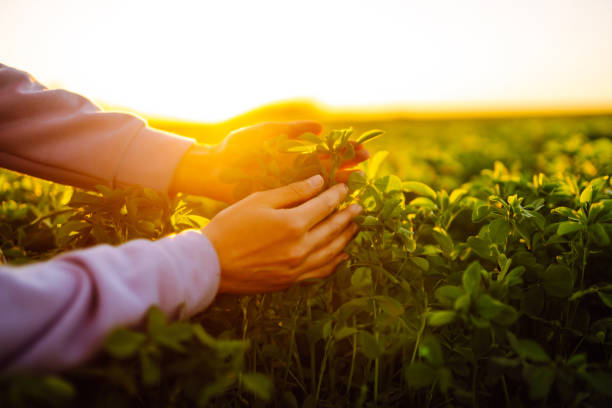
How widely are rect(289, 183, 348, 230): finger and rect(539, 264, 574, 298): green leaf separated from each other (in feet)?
2.31

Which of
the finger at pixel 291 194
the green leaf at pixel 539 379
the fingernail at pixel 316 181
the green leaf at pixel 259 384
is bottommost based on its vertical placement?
the green leaf at pixel 539 379

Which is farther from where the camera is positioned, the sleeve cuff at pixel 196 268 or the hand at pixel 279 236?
the hand at pixel 279 236

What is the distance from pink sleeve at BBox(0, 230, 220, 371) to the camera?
0.71 meters

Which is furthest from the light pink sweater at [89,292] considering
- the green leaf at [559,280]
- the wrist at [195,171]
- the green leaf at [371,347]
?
the green leaf at [559,280]

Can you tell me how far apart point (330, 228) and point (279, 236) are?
0.19 meters

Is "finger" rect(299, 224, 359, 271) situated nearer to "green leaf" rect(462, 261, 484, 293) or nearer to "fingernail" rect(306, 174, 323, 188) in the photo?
"fingernail" rect(306, 174, 323, 188)

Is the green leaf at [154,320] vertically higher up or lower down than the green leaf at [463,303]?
higher up

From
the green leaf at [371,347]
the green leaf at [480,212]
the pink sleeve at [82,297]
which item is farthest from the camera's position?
the green leaf at [480,212]

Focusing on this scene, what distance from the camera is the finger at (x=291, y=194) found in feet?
3.88

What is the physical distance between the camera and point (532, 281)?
137 cm

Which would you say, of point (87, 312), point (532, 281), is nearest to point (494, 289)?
point (532, 281)

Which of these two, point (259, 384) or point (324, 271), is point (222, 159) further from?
point (259, 384)

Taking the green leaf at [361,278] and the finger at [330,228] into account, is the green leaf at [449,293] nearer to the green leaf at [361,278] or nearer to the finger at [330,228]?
the green leaf at [361,278]

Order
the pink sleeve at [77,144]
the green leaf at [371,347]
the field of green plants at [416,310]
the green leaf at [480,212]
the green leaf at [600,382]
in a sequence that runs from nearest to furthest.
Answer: the green leaf at [600,382] < the field of green plants at [416,310] < the green leaf at [371,347] < the green leaf at [480,212] < the pink sleeve at [77,144]
